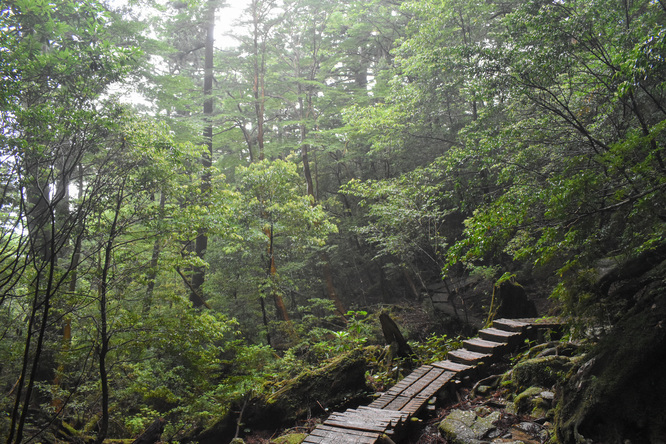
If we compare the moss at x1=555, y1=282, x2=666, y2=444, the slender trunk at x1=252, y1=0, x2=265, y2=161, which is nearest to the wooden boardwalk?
the moss at x1=555, y1=282, x2=666, y2=444

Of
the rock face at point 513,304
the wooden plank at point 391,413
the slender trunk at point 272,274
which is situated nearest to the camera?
the wooden plank at point 391,413

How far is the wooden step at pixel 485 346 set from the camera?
6.34 m

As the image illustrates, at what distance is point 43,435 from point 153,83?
11.2m

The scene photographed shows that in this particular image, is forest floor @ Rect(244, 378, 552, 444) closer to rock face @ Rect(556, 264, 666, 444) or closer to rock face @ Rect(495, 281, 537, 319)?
rock face @ Rect(556, 264, 666, 444)

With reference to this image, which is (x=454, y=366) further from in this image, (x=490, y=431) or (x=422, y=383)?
(x=490, y=431)

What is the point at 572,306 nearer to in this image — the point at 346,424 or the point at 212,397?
the point at 346,424

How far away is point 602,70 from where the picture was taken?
640 centimetres

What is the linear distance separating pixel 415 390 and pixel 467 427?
1163 mm

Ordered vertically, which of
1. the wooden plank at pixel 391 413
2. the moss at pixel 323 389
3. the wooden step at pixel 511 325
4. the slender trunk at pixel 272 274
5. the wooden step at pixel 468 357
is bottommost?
the moss at pixel 323 389

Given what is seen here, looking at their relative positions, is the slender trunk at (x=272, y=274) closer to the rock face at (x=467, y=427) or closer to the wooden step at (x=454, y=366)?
the wooden step at (x=454, y=366)

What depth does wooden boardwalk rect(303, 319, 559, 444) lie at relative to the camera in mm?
3900

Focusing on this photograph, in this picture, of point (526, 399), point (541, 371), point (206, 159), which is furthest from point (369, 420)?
point (206, 159)

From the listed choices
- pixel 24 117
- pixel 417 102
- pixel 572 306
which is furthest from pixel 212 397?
pixel 417 102

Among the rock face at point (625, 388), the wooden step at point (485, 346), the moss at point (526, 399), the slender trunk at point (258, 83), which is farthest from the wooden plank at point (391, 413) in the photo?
the slender trunk at point (258, 83)
